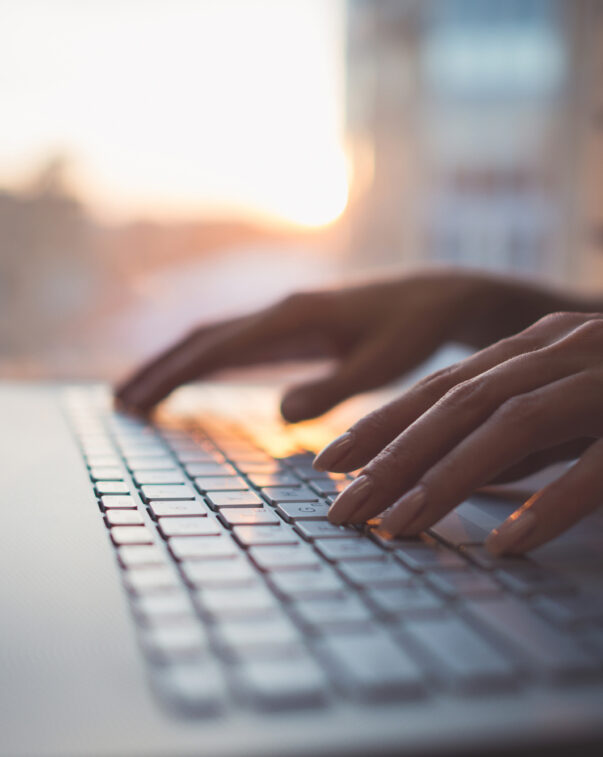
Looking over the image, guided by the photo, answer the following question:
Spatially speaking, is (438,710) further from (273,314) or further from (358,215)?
(358,215)

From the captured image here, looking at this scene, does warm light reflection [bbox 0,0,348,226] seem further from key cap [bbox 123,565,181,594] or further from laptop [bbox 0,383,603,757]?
key cap [bbox 123,565,181,594]

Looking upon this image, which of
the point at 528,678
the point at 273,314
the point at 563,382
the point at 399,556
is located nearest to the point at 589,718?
the point at 528,678

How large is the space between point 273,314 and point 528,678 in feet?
2.47

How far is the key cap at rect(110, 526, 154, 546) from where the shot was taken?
0.44m

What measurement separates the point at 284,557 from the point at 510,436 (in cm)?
18

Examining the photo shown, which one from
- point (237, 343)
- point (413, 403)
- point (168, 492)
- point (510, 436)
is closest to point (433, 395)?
point (413, 403)

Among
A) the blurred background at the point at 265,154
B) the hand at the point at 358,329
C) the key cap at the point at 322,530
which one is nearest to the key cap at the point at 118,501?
the key cap at the point at 322,530

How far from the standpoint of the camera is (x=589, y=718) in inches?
10.4

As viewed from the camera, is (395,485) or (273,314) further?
(273,314)

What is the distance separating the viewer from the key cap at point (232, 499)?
525 mm

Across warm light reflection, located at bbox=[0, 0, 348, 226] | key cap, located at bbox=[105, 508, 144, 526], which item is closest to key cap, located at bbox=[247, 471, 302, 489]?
key cap, located at bbox=[105, 508, 144, 526]

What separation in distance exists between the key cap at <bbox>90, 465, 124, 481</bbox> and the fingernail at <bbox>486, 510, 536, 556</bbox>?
30 cm

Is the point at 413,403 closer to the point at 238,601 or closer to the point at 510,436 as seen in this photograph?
the point at 510,436

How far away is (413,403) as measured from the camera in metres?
0.62
